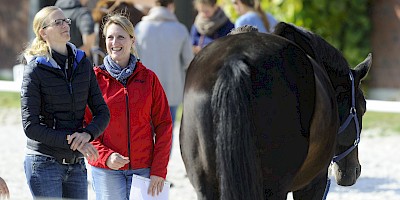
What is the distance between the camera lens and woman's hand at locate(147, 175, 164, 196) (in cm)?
562

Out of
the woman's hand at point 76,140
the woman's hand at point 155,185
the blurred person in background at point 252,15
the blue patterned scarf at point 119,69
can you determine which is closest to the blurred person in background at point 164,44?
the blurred person in background at point 252,15

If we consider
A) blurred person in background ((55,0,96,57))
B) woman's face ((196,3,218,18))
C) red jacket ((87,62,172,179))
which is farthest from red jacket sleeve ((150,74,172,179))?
woman's face ((196,3,218,18))

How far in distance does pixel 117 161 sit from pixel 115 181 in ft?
0.86

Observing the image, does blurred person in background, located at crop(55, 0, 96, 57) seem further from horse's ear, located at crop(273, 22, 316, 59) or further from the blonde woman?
horse's ear, located at crop(273, 22, 316, 59)

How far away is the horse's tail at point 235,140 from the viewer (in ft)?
14.6

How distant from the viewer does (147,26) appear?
31.8ft

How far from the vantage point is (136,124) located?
225 inches

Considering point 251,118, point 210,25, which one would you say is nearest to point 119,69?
point 251,118

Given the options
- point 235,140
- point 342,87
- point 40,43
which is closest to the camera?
point 235,140

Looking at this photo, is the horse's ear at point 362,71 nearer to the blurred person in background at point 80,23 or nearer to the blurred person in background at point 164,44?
the blurred person in background at point 164,44

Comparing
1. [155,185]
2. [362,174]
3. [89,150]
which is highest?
[89,150]

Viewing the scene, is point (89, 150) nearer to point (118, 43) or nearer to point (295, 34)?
point (118, 43)

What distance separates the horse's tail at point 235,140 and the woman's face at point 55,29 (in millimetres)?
1248

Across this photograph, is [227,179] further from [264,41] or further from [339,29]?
[339,29]
